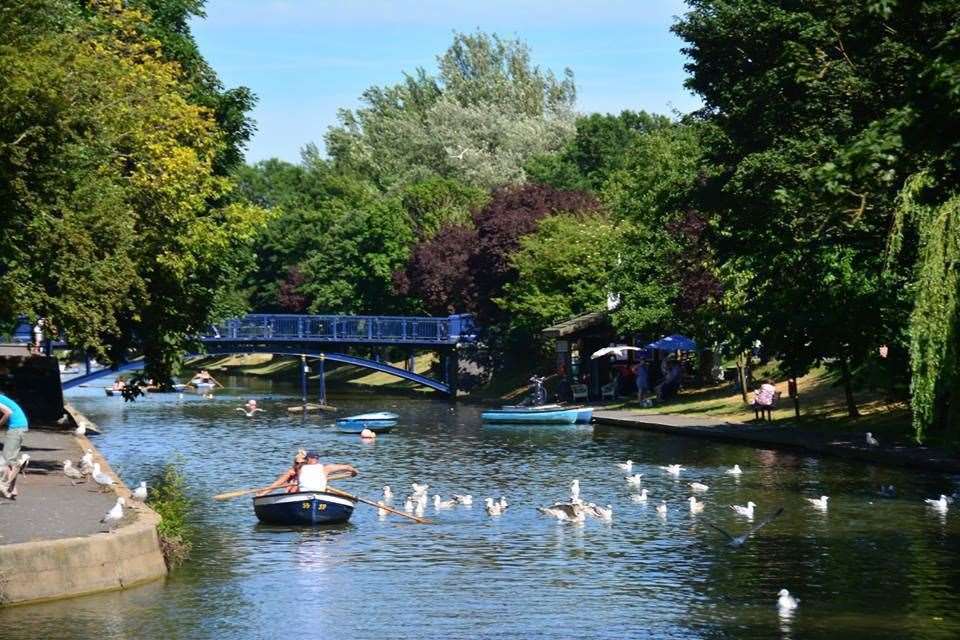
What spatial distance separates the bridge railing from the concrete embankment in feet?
211

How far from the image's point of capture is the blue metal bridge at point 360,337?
304 ft

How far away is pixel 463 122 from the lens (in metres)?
123

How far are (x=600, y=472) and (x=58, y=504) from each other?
1929 cm

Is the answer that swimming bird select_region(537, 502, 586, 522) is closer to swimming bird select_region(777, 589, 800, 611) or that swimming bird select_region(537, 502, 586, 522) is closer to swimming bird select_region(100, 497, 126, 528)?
swimming bird select_region(777, 589, 800, 611)

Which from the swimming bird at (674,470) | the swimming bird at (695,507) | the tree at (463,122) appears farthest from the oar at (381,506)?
the tree at (463,122)

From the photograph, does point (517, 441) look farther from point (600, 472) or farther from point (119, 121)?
point (119, 121)

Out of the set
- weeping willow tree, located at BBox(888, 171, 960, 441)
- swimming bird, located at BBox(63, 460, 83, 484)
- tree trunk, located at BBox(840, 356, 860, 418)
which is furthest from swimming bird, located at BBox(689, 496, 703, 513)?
swimming bird, located at BBox(63, 460, 83, 484)

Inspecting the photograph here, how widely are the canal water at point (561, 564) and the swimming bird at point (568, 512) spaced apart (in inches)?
15.2

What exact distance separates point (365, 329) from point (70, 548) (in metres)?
76.0

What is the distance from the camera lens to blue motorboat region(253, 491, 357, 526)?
32.3m

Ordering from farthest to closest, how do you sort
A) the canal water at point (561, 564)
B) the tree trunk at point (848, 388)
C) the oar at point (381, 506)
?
the tree trunk at point (848, 388)
the oar at point (381, 506)
the canal water at point (561, 564)

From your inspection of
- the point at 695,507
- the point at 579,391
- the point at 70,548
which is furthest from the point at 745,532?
the point at 579,391

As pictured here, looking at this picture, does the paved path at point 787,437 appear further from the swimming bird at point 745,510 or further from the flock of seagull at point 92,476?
the flock of seagull at point 92,476

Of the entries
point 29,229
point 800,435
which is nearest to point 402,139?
point 800,435
